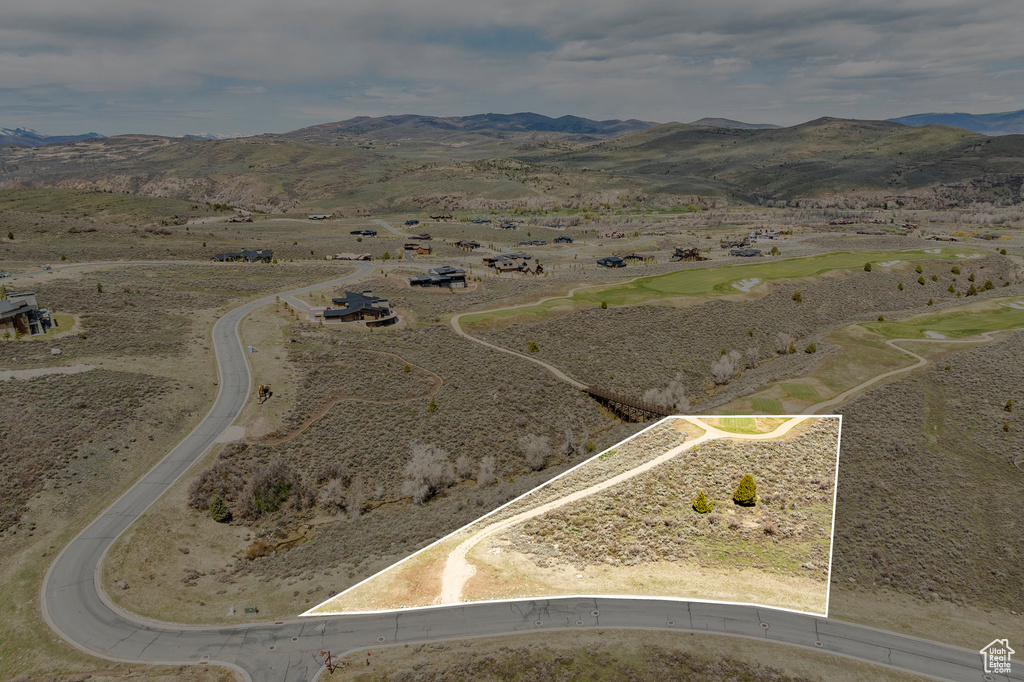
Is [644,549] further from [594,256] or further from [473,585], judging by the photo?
[594,256]

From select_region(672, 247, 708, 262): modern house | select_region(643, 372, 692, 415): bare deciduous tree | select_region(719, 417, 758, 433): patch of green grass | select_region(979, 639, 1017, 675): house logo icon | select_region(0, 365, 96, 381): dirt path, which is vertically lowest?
select_region(979, 639, 1017, 675): house logo icon

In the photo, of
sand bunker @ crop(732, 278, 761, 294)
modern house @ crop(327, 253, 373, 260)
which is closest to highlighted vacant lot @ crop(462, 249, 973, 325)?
sand bunker @ crop(732, 278, 761, 294)

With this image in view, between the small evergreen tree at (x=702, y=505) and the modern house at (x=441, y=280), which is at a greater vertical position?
the modern house at (x=441, y=280)

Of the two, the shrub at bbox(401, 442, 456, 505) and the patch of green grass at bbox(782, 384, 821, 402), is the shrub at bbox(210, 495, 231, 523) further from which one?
A: the patch of green grass at bbox(782, 384, 821, 402)

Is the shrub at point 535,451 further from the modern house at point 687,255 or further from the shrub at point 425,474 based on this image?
the modern house at point 687,255

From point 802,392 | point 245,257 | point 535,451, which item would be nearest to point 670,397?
point 802,392

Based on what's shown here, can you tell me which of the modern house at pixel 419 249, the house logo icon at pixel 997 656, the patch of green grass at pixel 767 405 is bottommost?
the house logo icon at pixel 997 656

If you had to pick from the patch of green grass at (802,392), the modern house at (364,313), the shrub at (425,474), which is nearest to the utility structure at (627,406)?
the patch of green grass at (802,392)
